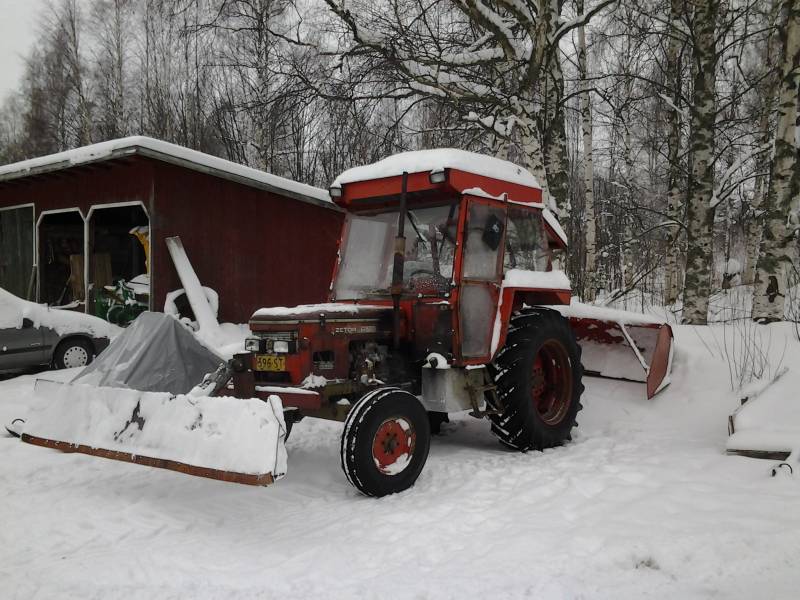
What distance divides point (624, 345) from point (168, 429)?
15.0ft

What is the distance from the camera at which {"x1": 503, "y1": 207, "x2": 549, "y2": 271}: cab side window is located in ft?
17.6

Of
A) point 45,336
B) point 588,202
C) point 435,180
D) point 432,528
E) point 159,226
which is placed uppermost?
point 588,202

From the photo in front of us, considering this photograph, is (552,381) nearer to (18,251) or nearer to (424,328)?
(424,328)

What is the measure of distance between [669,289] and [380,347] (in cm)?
1326

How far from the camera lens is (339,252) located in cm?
538

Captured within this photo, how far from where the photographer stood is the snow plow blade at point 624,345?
626 centimetres

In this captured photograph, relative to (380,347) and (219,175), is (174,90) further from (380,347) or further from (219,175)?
(380,347)

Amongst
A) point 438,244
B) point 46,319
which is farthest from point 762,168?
point 46,319

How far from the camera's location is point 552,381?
5824 millimetres

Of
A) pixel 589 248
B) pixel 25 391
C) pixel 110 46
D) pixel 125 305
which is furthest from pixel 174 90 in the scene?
pixel 25 391

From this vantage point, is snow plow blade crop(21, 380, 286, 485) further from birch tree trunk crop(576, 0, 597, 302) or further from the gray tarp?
birch tree trunk crop(576, 0, 597, 302)

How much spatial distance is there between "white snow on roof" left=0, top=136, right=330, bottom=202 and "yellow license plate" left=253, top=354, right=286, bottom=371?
20.9ft

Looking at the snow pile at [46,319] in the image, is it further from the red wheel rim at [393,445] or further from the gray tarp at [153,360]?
the red wheel rim at [393,445]

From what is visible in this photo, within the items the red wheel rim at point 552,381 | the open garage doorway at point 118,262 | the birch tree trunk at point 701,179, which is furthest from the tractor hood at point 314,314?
the open garage doorway at point 118,262
